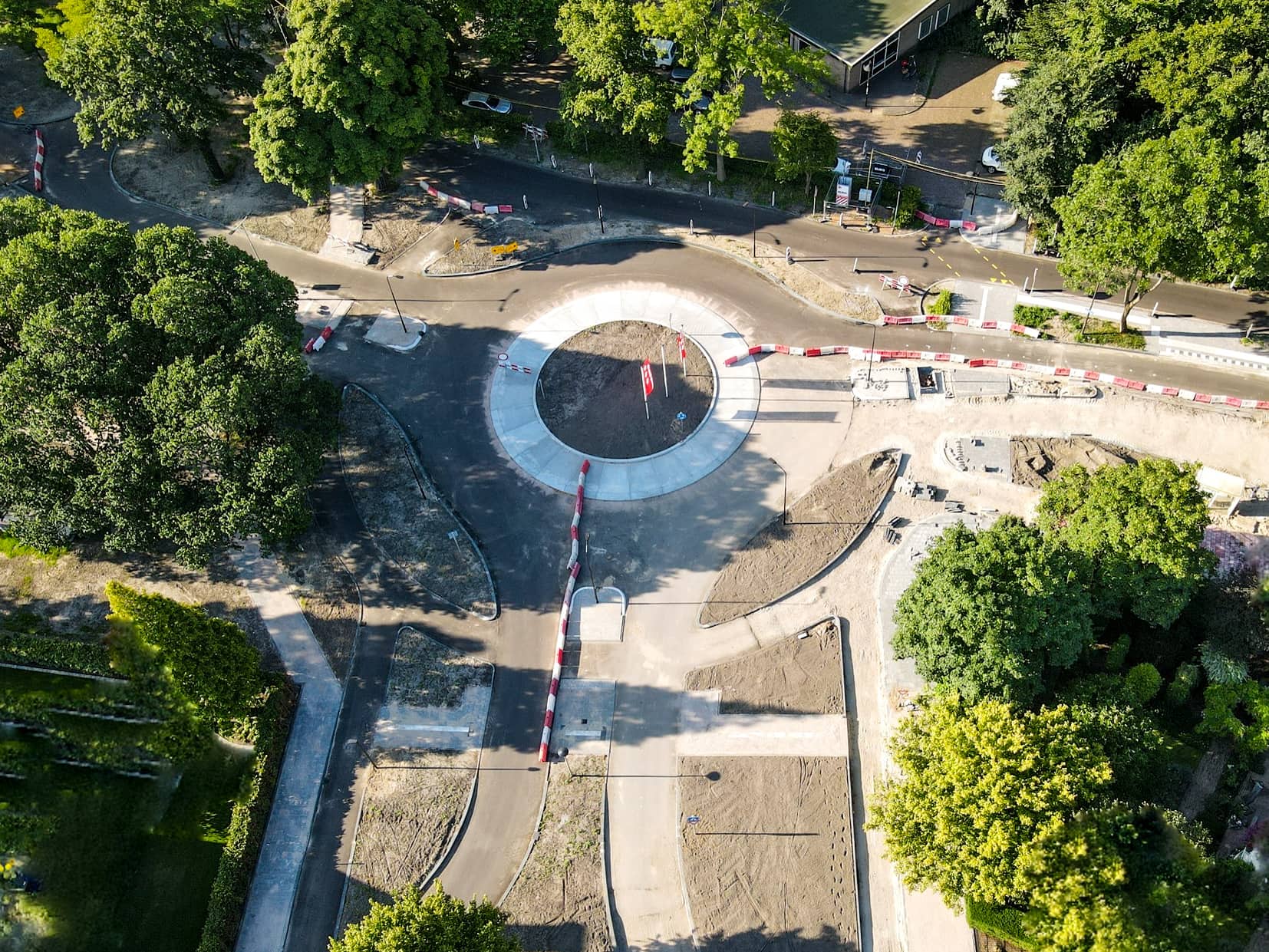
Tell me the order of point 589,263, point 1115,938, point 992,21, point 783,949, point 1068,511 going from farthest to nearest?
point 992,21
point 589,263
point 1068,511
point 783,949
point 1115,938

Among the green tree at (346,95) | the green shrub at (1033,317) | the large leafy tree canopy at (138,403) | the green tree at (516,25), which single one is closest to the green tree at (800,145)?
the green shrub at (1033,317)

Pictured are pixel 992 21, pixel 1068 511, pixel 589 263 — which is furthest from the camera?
pixel 992 21

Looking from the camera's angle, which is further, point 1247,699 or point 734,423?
point 734,423

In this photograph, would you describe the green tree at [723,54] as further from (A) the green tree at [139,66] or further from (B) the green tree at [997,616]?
(B) the green tree at [997,616]

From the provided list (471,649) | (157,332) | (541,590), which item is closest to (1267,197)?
(541,590)

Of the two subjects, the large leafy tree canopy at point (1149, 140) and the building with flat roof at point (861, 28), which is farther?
the building with flat roof at point (861, 28)

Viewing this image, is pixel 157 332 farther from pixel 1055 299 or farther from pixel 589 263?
pixel 1055 299
